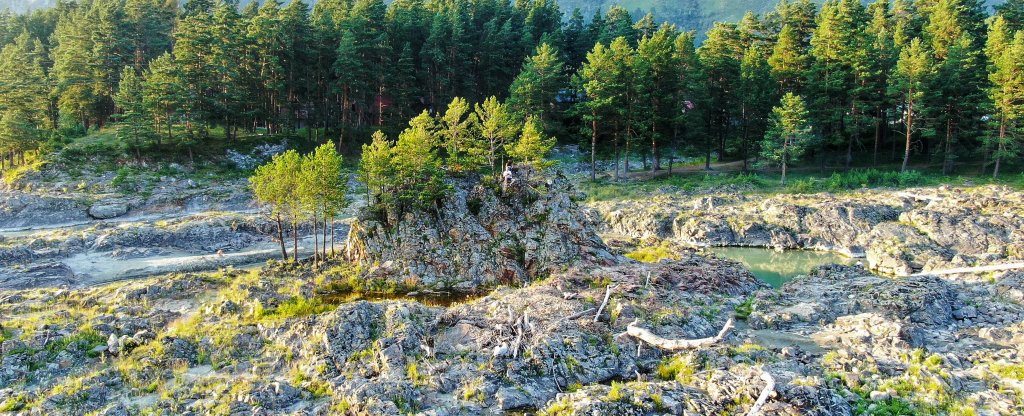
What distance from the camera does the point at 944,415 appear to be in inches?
717

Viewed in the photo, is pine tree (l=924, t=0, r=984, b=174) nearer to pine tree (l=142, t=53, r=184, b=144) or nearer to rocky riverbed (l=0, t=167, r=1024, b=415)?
rocky riverbed (l=0, t=167, r=1024, b=415)

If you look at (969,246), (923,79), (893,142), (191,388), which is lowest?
(191,388)

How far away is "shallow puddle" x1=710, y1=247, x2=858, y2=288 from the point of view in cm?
4091

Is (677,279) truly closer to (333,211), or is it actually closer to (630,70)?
(333,211)

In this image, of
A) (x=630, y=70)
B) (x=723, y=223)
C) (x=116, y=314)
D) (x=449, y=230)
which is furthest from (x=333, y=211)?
(x=630, y=70)

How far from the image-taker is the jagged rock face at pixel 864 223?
39375 millimetres

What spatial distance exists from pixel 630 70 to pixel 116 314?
177 feet

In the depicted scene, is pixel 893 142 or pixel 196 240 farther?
pixel 893 142

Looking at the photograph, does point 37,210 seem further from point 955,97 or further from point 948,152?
point 955,97

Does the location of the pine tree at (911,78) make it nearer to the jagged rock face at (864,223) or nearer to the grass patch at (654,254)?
the jagged rock face at (864,223)

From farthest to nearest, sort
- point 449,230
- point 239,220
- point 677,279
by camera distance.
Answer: point 239,220
point 449,230
point 677,279

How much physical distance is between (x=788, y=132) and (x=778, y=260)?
20.4 meters

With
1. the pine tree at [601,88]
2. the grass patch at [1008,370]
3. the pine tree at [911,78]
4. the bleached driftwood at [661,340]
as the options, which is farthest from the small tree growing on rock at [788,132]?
the bleached driftwood at [661,340]

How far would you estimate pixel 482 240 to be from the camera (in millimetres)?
37531
